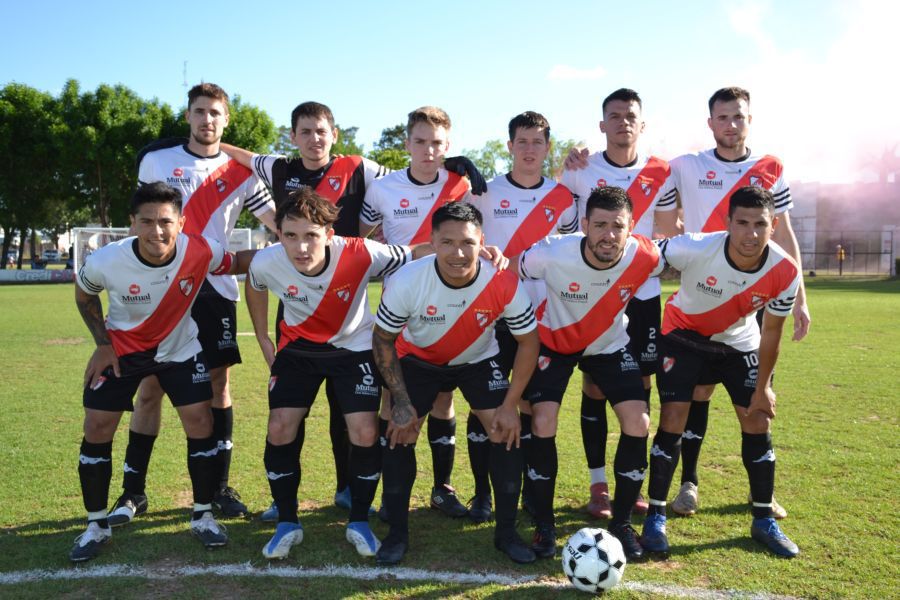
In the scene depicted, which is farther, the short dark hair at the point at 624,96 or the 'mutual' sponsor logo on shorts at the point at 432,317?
the short dark hair at the point at 624,96

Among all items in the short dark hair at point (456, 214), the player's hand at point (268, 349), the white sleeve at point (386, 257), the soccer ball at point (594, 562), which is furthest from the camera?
the player's hand at point (268, 349)

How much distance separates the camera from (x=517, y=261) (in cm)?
430

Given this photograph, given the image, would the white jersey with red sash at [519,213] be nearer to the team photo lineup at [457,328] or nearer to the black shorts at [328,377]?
the team photo lineup at [457,328]

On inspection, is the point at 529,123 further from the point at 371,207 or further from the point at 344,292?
the point at 344,292

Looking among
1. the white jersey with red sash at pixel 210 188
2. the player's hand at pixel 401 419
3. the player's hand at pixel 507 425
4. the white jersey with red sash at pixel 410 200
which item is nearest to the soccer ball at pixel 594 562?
the player's hand at pixel 507 425

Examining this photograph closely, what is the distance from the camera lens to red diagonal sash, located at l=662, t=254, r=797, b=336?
12.9 ft

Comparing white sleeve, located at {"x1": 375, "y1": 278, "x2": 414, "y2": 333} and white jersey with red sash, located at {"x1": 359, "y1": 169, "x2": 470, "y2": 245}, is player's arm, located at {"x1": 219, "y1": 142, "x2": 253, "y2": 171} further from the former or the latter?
white sleeve, located at {"x1": 375, "y1": 278, "x2": 414, "y2": 333}

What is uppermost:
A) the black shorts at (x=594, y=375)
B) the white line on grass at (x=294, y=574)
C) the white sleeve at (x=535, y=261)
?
the white sleeve at (x=535, y=261)

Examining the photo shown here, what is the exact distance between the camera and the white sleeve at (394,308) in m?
3.82

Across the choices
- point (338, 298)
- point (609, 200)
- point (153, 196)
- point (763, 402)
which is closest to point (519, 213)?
point (609, 200)

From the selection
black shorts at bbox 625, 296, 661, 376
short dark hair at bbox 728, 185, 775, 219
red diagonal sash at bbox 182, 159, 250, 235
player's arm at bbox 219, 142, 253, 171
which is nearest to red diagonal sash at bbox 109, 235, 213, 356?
red diagonal sash at bbox 182, 159, 250, 235

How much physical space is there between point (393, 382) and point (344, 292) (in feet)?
2.12

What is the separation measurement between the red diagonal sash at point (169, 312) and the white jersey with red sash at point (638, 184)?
2.49m

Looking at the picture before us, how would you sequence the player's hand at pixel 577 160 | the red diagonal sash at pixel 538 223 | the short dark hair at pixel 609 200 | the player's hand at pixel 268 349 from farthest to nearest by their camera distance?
1. the player's hand at pixel 577 160
2. the red diagonal sash at pixel 538 223
3. the player's hand at pixel 268 349
4. the short dark hair at pixel 609 200
